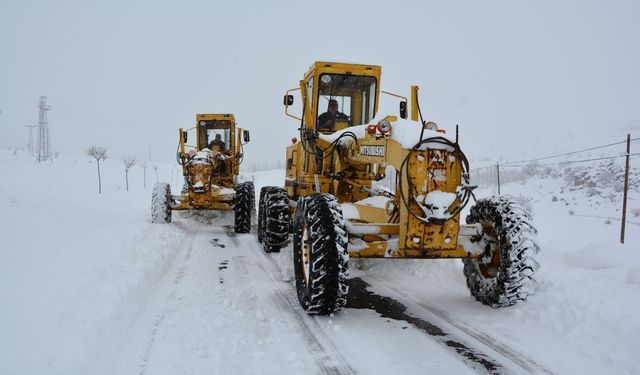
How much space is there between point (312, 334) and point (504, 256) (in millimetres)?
2176

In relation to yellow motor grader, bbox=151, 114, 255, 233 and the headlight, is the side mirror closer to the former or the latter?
the headlight

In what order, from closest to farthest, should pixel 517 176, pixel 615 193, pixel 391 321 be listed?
pixel 391 321
pixel 615 193
pixel 517 176

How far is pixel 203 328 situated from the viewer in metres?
4.60

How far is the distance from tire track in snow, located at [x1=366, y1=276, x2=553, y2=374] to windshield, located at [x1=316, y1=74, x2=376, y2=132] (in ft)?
11.3

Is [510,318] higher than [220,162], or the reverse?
[220,162]

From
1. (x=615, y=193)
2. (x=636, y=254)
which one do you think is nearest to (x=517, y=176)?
(x=615, y=193)

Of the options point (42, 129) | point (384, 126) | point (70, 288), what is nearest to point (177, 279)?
point (70, 288)

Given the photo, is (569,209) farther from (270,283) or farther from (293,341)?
(293,341)

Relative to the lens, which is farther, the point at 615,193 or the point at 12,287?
the point at 615,193

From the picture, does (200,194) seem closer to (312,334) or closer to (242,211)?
(242,211)

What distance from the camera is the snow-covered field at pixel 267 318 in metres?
3.73

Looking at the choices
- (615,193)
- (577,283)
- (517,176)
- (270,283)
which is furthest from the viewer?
Answer: (517,176)

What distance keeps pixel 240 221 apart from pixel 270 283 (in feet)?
18.2

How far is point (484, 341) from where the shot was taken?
14.2 ft
